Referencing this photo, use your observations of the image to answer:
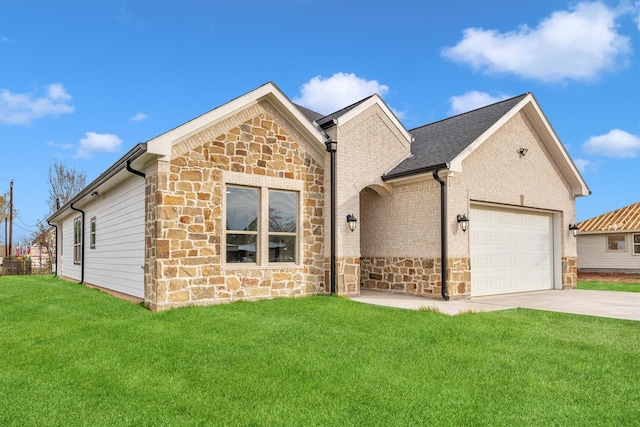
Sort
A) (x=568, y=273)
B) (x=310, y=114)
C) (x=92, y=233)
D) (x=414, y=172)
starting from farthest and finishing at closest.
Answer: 1. (x=92, y=233)
2. (x=568, y=273)
3. (x=310, y=114)
4. (x=414, y=172)

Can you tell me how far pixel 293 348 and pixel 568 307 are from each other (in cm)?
720

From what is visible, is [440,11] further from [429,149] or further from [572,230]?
[572,230]

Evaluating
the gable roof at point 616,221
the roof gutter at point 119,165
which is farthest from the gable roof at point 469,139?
the gable roof at point 616,221

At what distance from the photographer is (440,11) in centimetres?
1254

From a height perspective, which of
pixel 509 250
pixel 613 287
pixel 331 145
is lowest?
pixel 613 287

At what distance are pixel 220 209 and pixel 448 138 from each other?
23.5 ft

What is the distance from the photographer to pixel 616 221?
25094 millimetres

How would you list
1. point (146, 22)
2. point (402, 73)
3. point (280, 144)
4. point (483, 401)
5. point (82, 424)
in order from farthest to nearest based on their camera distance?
point (402, 73) < point (146, 22) < point (280, 144) < point (483, 401) < point (82, 424)

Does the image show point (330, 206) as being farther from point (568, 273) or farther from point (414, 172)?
point (568, 273)

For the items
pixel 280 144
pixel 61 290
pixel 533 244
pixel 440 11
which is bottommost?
pixel 61 290

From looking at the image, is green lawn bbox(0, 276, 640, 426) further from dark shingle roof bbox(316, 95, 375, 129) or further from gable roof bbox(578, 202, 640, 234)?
gable roof bbox(578, 202, 640, 234)

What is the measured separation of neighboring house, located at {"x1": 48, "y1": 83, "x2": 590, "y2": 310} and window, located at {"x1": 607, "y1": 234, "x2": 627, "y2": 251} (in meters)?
13.2

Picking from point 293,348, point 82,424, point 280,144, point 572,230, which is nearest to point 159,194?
point 280,144

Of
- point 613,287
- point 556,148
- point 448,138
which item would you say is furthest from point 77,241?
point 613,287
